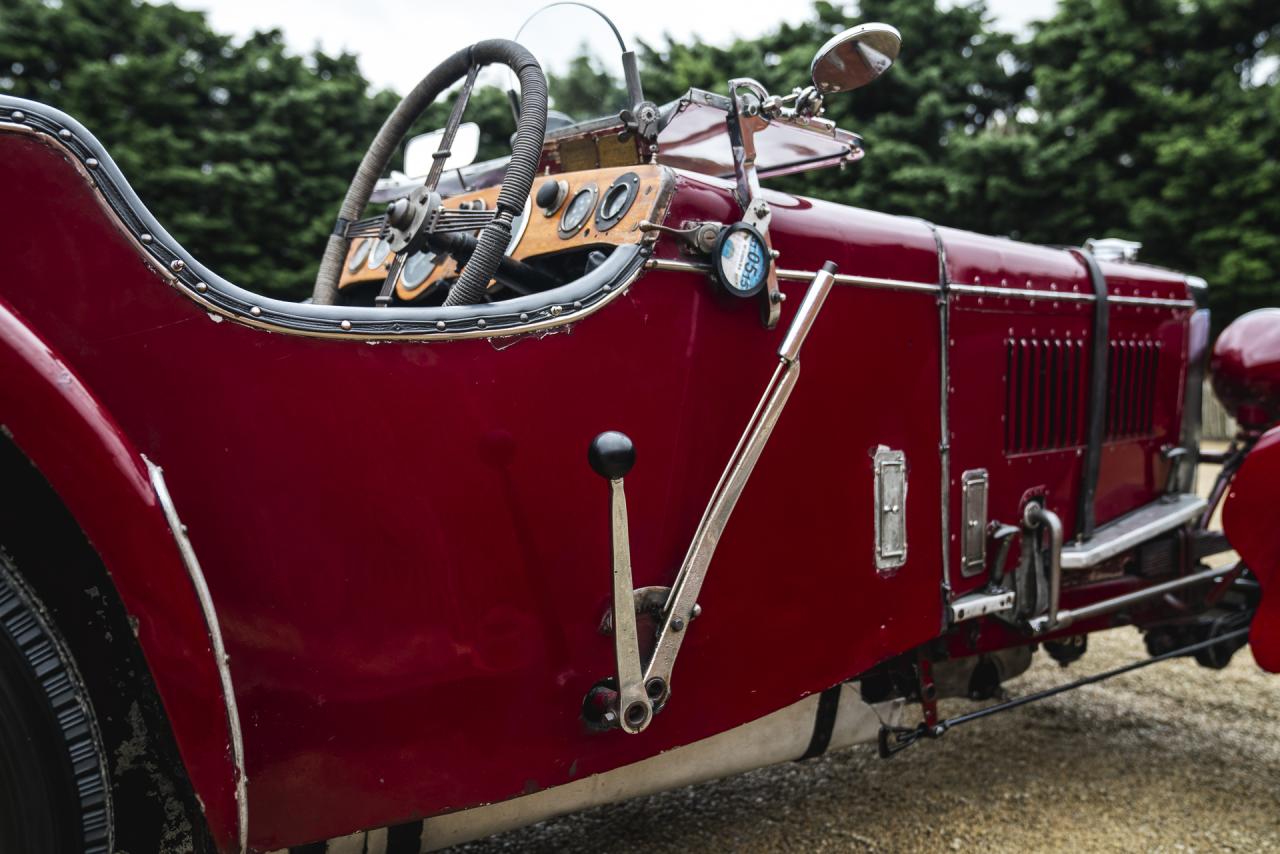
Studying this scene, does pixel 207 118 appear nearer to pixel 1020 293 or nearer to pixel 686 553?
pixel 1020 293

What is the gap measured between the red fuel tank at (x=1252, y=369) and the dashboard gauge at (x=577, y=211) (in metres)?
2.42

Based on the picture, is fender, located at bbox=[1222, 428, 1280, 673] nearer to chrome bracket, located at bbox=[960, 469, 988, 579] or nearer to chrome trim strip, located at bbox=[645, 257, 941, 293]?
chrome bracket, located at bbox=[960, 469, 988, 579]

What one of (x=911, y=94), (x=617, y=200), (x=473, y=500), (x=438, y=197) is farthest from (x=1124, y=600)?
(x=911, y=94)

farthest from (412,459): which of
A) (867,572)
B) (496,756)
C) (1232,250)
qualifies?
(1232,250)

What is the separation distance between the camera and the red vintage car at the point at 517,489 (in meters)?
1.32

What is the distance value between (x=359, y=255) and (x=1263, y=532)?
9.13 ft

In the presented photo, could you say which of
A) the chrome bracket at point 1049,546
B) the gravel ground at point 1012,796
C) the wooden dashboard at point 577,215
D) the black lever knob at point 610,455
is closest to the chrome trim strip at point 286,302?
the wooden dashboard at point 577,215

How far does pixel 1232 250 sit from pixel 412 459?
17350 millimetres

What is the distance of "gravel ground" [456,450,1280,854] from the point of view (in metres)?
2.73

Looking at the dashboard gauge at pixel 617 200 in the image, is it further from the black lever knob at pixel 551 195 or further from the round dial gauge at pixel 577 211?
the black lever knob at pixel 551 195

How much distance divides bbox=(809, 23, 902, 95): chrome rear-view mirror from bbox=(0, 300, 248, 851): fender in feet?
4.72

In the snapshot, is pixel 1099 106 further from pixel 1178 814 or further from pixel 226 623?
pixel 226 623

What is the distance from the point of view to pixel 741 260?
1.96 metres

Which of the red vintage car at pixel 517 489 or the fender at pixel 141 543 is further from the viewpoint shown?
the red vintage car at pixel 517 489
